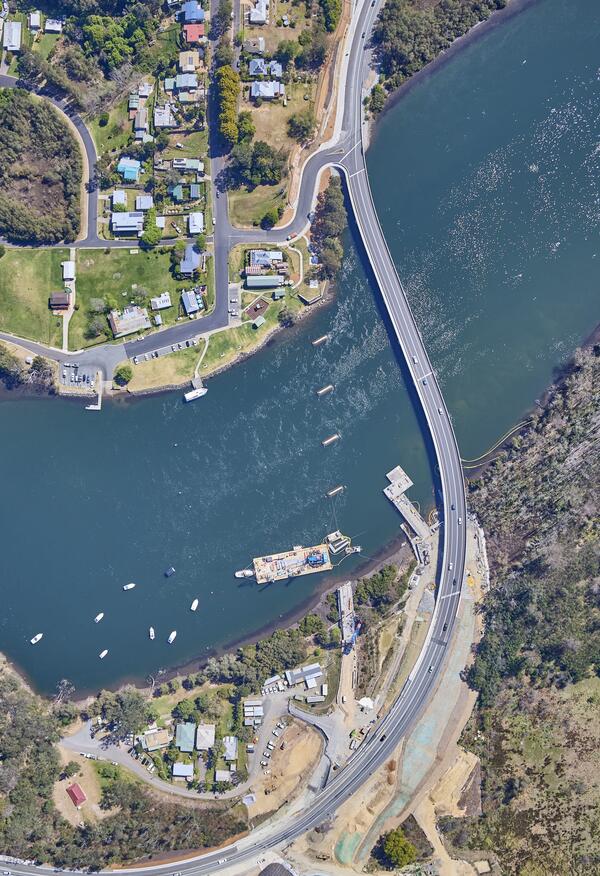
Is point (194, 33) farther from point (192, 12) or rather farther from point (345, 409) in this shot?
point (345, 409)

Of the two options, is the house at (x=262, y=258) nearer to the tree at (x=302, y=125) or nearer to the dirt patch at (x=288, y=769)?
the tree at (x=302, y=125)

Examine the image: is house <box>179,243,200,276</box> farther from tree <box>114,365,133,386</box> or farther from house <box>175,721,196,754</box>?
house <box>175,721,196,754</box>

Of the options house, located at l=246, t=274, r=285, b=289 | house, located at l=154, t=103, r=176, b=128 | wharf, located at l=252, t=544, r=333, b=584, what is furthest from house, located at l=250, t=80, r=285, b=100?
wharf, located at l=252, t=544, r=333, b=584

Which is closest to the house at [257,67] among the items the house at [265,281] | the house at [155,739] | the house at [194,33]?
the house at [194,33]

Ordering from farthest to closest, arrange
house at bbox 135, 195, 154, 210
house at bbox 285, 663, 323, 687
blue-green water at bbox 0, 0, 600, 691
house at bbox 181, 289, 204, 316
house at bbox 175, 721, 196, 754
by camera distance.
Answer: house at bbox 135, 195, 154, 210
house at bbox 181, 289, 204, 316
blue-green water at bbox 0, 0, 600, 691
house at bbox 285, 663, 323, 687
house at bbox 175, 721, 196, 754

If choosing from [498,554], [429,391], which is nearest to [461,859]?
[498,554]

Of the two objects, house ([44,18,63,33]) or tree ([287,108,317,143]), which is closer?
tree ([287,108,317,143])
